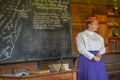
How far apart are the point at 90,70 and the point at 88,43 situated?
1.35ft

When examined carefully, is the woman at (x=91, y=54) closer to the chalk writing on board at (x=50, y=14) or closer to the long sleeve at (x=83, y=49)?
the long sleeve at (x=83, y=49)

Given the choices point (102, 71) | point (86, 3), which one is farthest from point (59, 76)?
point (86, 3)

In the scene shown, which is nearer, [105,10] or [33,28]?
[33,28]

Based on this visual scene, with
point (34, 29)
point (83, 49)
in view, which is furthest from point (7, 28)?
point (83, 49)

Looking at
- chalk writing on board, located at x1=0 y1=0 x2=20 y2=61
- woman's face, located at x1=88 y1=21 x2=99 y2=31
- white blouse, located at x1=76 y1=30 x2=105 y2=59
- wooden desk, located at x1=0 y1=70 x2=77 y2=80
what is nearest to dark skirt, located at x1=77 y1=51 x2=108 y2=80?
white blouse, located at x1=76 y1=30 x2=105 y2=59

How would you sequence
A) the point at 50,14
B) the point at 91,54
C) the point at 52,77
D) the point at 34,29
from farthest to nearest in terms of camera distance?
1. the point at 50,14
2. the point at 34,29
3. the point at 91,54
4. the point at 52,77

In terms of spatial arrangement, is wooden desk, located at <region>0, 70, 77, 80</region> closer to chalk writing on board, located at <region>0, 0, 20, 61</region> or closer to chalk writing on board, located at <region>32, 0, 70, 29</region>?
chalk writing on board, located at <region>0, 0, 20, 61</region>

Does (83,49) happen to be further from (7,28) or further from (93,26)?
(7,28)

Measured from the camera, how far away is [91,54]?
16.6 feet

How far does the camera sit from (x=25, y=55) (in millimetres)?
5422

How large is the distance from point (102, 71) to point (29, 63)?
121cm

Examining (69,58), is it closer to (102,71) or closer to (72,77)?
(102,71)

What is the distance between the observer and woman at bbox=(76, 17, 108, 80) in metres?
5.12

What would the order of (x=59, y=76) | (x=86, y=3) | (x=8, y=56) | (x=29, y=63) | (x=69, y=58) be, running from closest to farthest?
(x=59, y=76), (x=8, y=56), (x=29, y=63), (x=69, y=58), (x=86, y=3)
